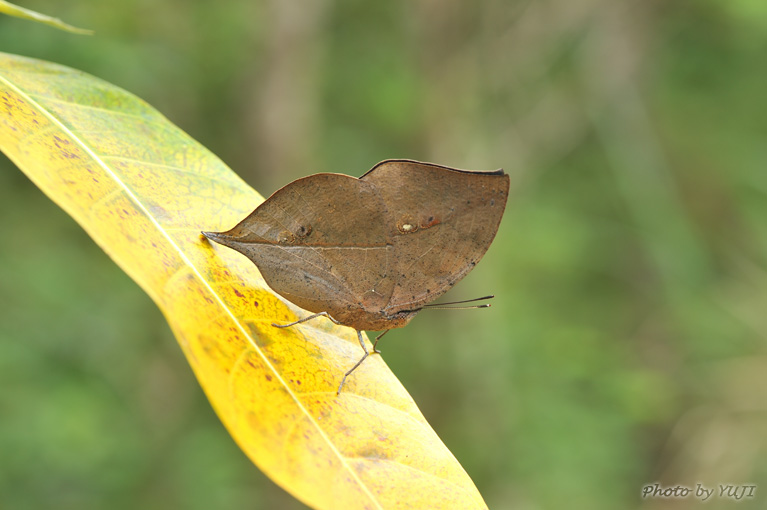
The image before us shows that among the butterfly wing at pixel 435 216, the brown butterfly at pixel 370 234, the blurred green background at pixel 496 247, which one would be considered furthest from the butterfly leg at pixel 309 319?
the blurred green background at pixel 496 247

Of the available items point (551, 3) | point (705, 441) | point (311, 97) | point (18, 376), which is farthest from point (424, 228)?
point (551, 3)

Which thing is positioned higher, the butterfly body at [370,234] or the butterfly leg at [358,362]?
the butterfly body at [370,234]

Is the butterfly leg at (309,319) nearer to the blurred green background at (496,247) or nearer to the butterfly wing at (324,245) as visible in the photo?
the butterfly wing at (324,245)

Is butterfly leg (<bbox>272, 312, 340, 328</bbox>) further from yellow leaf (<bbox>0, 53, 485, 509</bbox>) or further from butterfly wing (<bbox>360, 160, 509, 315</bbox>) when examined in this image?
butterfly wing (<bbox>360, 160, 509, 315</bbox>)

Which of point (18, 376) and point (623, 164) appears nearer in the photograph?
point (18, 376)

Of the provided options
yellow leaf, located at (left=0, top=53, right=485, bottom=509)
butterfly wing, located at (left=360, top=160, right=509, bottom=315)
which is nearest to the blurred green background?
yellow leaf, located at (left=0, top=53, right=485, bottom=509)

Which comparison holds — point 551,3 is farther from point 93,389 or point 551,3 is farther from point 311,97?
point 93,389
